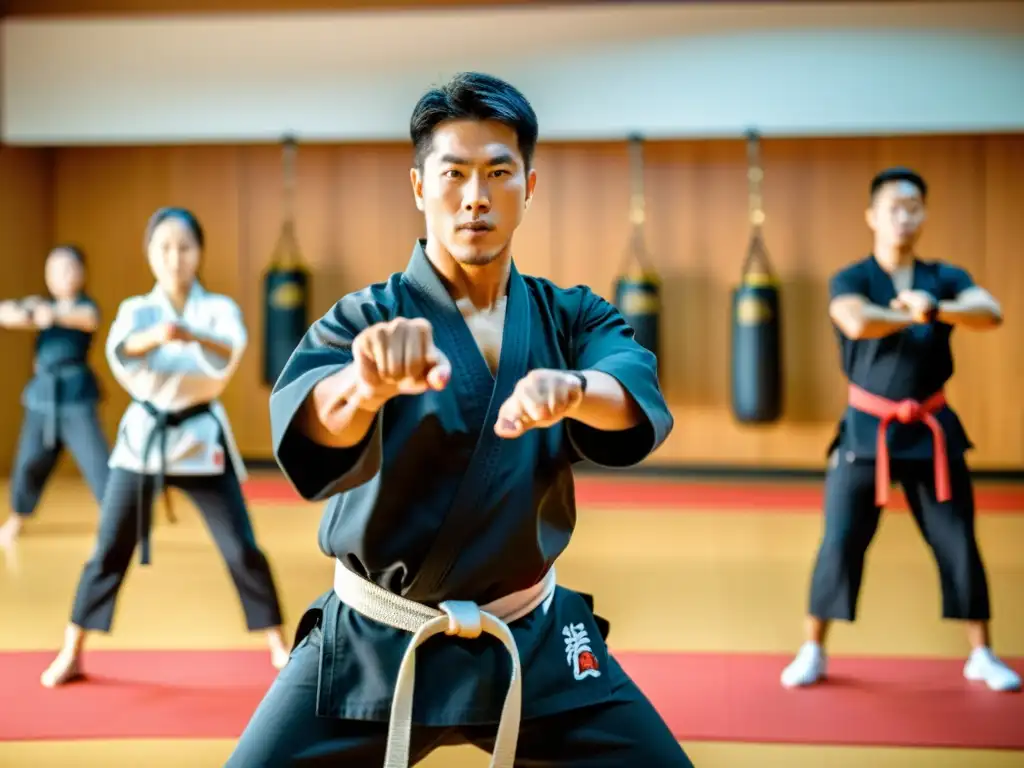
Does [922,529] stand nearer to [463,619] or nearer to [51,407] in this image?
[463,619]

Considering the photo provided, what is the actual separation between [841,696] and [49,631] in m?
2.52

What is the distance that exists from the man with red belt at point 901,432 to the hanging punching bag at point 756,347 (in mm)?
3356

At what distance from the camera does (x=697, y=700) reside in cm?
272

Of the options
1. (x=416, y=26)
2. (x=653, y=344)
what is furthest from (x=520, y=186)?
(x=416, y=26)

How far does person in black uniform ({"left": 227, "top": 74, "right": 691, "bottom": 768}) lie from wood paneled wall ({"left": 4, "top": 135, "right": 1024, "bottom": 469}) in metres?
5.96

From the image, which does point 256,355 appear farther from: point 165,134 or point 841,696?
point 841,696

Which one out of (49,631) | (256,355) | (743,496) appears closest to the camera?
(49,631)

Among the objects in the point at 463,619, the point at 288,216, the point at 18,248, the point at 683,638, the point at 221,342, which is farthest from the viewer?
the point at 288,216

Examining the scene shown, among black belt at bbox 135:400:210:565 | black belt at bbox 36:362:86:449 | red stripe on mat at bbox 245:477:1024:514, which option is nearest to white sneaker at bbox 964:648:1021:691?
black belt at bbox 135:400:210:565

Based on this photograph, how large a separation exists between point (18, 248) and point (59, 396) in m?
3.38

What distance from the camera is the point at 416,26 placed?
22.2 ft

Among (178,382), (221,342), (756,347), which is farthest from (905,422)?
(756,347)

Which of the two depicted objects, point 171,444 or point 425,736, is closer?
point 425,736

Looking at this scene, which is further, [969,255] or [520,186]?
[969,255]
